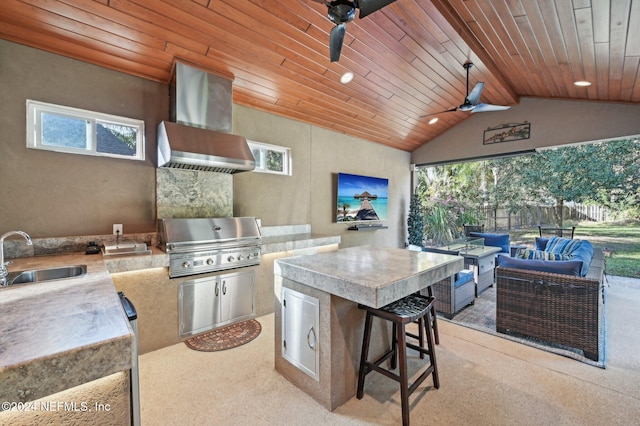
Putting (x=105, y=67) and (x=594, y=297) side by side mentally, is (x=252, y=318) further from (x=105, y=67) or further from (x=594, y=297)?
(x=594, y=297)

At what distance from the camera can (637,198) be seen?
4445mm

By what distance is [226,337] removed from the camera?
2.93 meters

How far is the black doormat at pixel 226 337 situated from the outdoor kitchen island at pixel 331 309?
2.58 ft

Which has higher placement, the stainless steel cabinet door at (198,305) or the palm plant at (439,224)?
the palm plant at (439,224)

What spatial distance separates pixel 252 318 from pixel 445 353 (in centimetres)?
216

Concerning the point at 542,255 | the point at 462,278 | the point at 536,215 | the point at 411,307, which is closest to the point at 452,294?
the point at 462,278

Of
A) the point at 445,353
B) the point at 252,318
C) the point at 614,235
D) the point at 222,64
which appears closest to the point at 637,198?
the point at 614,235

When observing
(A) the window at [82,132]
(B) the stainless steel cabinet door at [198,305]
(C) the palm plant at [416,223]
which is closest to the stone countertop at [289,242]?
(B) the stainless steel cabinet door at [198,305]

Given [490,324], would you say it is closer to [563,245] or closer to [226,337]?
[563,245]

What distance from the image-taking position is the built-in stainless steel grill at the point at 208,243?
8.94ft

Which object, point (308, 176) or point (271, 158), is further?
point (308, 176)

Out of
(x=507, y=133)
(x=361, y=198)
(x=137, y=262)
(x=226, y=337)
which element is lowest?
(x=226, y=337)

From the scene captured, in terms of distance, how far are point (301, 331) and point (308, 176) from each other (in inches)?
118

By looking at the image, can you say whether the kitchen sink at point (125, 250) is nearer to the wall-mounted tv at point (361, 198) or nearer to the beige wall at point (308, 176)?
the beige wall at point (308, 176)
